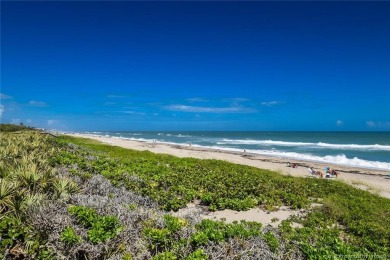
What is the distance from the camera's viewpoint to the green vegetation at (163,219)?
5.09 metres

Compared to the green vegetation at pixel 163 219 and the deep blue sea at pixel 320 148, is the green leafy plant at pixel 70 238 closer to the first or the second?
the green vegetation at pixel 163 219

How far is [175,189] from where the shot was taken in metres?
10.8

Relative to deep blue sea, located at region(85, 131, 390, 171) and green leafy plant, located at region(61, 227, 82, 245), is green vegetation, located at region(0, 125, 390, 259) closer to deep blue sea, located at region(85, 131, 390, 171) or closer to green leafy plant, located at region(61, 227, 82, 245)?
green leafy plant, located at region(61, 227, 82, 245)

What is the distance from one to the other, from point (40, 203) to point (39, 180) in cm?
191

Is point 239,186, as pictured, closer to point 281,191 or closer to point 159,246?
point 281,191

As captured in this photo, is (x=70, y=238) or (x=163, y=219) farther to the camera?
(x=163, y=219)

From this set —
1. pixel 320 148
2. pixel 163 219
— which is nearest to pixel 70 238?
pixel 163 219

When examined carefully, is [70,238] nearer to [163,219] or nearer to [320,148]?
[163,219]

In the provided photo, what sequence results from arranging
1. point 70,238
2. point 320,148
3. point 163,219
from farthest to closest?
point 320,148
point 163,219
point 70,238

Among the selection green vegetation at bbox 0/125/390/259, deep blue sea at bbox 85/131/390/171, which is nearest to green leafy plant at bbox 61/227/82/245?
green vegetation at bbox 0/125/390/259

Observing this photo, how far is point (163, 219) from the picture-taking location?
6.31m

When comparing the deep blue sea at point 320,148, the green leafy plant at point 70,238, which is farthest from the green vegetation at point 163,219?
the deep blue sea at point 320,148

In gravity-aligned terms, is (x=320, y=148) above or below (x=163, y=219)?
above

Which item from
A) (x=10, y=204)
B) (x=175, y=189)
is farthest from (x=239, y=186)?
(x=10, y=204)
